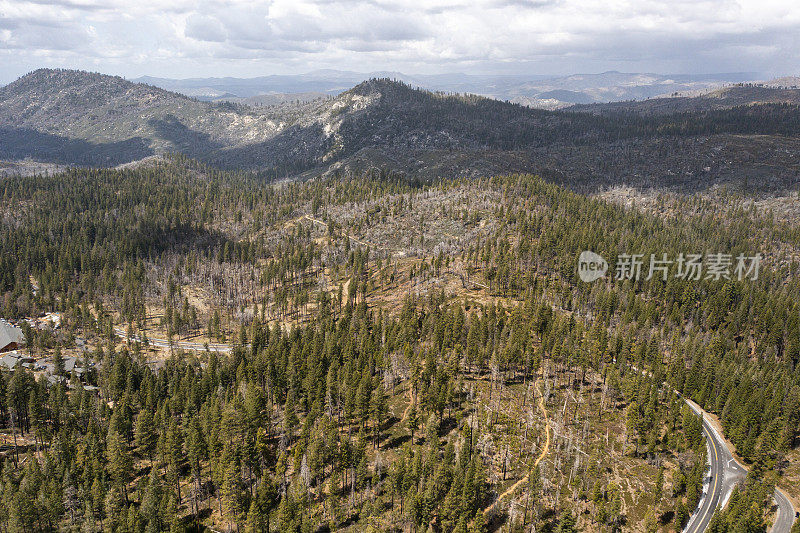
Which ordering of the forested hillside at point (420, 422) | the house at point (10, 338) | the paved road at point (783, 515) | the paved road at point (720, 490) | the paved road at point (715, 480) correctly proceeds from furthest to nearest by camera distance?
the house at point (10, 338)
the paved road at point (715, 480)
the paved road at point (720, 490)
the paved road at point (783, 515)
the forested hillside at point (420, 422)

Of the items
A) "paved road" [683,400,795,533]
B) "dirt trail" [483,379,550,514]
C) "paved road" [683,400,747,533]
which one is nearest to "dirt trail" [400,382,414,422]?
"dirt trail" [483,379,550,514]

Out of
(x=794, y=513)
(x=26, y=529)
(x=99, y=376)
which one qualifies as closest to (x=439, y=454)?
(x=794, y=513)

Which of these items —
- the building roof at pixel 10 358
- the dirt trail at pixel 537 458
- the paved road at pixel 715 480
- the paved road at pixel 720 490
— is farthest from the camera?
the building roof at pixel 10 358

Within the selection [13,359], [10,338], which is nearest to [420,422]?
[13,359]

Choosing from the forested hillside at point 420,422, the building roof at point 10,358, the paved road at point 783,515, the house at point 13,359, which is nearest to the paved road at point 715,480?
the forested hillside at point 420,422

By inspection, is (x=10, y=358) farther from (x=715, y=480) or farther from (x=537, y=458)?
(x=715, y=480)

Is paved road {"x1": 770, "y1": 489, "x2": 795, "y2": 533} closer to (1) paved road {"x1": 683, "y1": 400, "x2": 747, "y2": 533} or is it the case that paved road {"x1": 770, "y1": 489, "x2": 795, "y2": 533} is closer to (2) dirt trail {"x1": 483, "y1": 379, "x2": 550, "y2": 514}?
(1) paved road {"x1": 683, "y1": 400, "x2": 747, "y2": 533}

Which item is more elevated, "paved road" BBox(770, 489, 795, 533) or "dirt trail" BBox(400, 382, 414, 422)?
"dirt trail" BBox(400, 382, 414, 422)

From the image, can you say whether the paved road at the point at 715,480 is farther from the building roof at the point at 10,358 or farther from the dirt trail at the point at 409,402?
the building roof at the point at 10,358

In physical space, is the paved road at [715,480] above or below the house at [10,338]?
below
